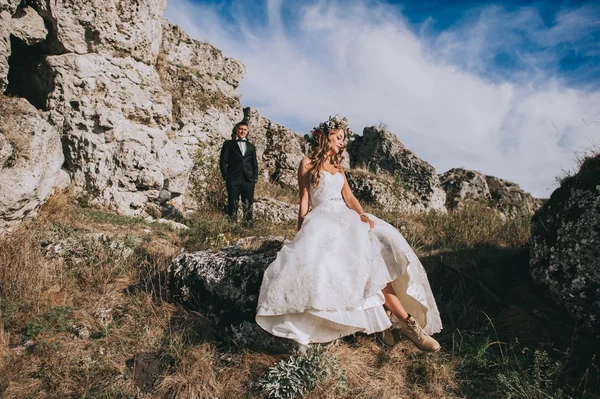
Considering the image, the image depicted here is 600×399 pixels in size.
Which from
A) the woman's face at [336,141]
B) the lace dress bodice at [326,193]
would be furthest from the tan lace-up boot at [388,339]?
the woman's face at [336,141]

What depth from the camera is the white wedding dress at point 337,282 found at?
2850 millimetres

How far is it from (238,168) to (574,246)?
6.16 metres

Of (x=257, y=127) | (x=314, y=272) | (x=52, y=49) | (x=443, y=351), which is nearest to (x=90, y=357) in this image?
(x=314, y=272)

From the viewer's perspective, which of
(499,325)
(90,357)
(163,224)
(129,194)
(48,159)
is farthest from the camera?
(129,194)

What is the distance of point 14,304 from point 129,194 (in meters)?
4.09

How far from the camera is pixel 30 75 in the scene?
730 centimetres

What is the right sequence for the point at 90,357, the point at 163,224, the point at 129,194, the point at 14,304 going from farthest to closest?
the point at 129,194, the point at 163,224, the point at 14,304, the point at 90,357

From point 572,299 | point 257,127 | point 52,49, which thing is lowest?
point 572,299

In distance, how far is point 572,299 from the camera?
3588 millimetres

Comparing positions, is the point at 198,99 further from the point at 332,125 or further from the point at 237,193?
the point at 332,125

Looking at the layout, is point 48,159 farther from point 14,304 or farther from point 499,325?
point 499,325

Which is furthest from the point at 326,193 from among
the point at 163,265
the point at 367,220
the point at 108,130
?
the point at 108,130

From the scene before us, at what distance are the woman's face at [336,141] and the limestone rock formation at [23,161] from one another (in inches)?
171

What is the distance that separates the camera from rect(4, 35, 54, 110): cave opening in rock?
7.11m
